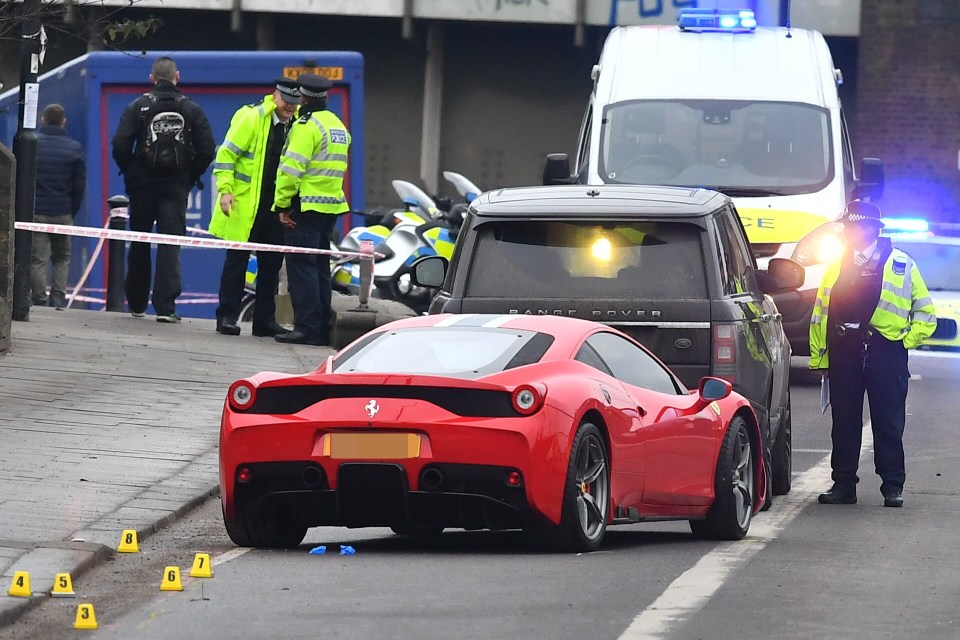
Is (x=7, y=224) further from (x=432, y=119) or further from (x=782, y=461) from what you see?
(x=432, y=119)

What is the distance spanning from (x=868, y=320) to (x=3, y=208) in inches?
252

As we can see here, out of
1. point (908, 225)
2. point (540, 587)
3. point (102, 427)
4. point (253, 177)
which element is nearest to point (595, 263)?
point (102, 427)

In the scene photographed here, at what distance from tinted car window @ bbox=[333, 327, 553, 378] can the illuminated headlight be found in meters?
8.15

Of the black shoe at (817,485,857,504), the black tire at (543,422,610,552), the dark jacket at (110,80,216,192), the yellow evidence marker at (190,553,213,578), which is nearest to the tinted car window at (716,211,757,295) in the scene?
the black shoe at (817,485,857,504)

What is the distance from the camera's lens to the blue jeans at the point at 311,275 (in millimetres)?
16812

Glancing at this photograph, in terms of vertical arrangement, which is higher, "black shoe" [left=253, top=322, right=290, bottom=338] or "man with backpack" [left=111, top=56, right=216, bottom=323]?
"man with backpack" [left=111, top=56, right=216, bottom=323]

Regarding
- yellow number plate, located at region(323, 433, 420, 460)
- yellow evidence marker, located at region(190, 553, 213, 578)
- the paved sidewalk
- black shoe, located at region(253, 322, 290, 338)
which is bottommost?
black shoe, located at region(253, 322, 290, 338)

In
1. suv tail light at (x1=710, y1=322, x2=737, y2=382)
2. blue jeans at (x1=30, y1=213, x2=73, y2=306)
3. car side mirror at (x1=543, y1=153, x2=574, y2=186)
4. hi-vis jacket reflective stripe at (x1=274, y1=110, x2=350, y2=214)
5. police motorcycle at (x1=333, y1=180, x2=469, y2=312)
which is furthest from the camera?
police motorcycle at (x1=333, y1=180, x2=469, y2=312)

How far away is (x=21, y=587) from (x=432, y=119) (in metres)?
26.2

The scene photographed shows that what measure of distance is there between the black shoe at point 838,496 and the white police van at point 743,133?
5645mm

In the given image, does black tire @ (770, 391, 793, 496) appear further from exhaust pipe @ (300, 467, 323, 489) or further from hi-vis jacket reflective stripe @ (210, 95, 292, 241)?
hi-vis jacket reflective stripe @ (210, 95, 292, 241)

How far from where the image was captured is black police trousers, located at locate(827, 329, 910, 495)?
38.8ft

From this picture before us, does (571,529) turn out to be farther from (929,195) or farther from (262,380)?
(929,195)

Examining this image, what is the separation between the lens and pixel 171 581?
794 centimetres
